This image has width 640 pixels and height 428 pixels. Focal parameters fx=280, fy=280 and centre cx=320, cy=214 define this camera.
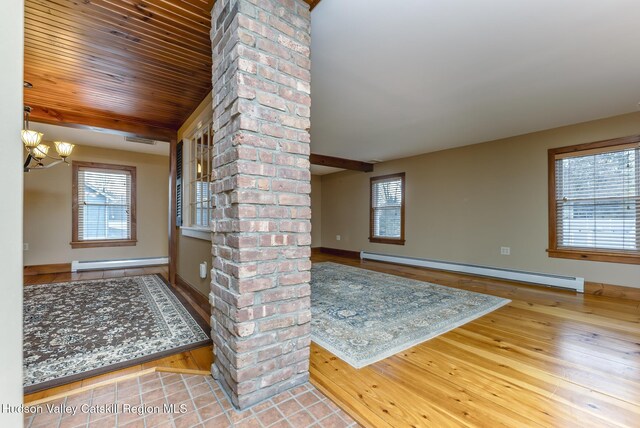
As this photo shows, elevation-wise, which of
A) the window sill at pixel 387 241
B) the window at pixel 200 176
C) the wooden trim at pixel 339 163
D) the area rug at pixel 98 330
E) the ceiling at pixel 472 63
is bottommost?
the area rug at pixel 98 330

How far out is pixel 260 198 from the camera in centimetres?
140

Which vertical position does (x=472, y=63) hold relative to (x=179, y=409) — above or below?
above

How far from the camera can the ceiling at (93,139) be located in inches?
165

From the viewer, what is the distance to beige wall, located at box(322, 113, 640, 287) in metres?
3.68

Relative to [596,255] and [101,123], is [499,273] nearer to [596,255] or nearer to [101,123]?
[596,255]

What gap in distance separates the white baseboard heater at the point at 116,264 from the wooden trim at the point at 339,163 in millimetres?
3732

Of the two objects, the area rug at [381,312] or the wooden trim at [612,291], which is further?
the wooden trim at [612,291]

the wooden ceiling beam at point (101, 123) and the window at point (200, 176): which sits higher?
the wooden ceiling beam at point (101, 123)

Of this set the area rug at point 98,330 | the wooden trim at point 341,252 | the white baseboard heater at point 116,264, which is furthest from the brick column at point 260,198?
the wooden trim at point 341,252

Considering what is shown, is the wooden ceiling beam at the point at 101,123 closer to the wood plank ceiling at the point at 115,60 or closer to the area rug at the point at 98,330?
the wood plank ceiling at the point at 115,60

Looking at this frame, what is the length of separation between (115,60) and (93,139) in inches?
126

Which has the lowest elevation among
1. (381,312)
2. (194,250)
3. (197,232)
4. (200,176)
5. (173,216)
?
(381,312)

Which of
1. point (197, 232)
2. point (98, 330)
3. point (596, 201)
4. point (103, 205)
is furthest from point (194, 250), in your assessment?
point (596, 201)

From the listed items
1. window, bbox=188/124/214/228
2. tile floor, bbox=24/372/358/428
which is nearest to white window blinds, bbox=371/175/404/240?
window, bbox=188/124/214/228
